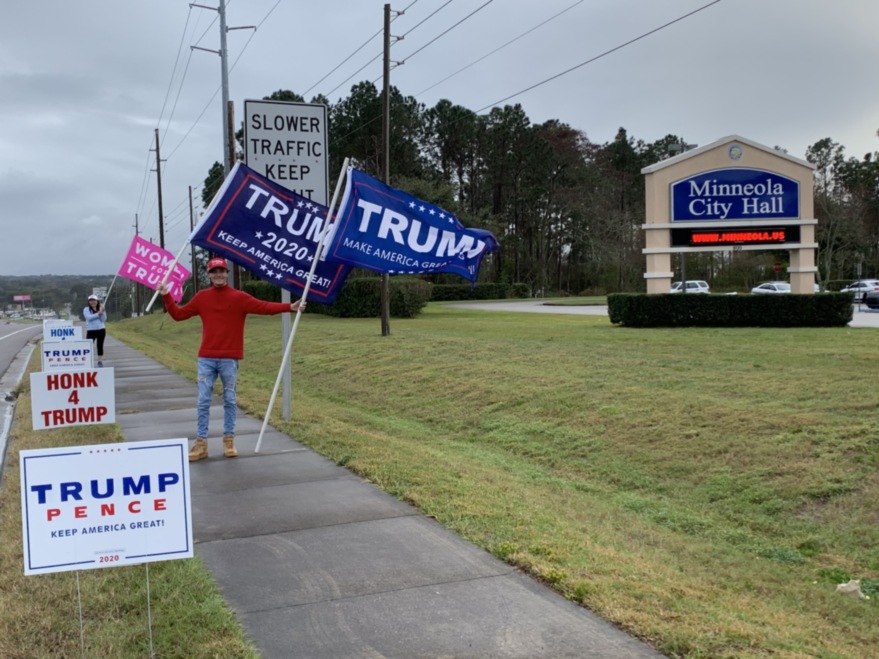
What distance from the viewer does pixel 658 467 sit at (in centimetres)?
901

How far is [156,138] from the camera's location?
54844mm

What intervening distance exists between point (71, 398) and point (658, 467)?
626 centimetres

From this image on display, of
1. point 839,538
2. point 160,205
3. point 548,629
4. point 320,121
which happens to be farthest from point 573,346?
point 160,205

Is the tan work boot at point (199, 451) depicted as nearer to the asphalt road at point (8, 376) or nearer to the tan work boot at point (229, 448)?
the tan work boot at point (229, 448)

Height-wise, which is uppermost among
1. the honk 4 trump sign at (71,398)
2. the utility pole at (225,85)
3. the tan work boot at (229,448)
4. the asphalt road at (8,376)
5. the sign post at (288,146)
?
the utility pole at (225,85)

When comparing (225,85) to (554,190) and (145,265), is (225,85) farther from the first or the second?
(554,190)

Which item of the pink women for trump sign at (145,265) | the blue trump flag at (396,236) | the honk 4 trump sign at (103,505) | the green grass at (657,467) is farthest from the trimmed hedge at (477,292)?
the honk 4 trump sign at (103,505)

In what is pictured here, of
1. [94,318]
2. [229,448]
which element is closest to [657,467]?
[229,448]

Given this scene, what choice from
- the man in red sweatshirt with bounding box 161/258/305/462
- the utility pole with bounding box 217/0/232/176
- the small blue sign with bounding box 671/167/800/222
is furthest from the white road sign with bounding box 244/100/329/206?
the utility pole with bounding box 217/0/232/176

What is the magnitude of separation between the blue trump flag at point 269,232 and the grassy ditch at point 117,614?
4043 millimetres

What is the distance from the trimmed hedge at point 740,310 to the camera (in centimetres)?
2156

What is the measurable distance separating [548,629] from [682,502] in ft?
14.4

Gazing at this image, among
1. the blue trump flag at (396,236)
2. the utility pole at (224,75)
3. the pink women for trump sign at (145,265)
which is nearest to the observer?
the blue trump flag at (396,236)

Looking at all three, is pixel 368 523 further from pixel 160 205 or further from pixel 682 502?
pixel 160 205
